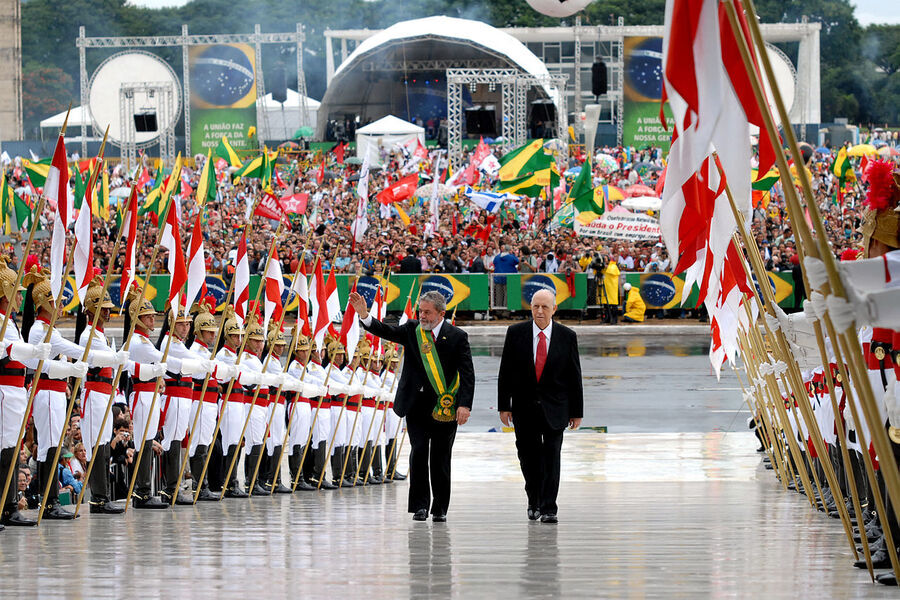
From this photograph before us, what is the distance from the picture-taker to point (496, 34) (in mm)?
66438

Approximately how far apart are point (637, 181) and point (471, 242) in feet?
24.4

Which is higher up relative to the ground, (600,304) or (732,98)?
(732,98)

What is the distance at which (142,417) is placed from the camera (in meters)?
11.7

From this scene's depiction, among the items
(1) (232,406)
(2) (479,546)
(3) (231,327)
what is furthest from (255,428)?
(2) (479,546)

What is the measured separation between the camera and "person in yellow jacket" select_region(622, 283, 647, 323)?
33281mm

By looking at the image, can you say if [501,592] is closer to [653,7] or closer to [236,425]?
[236,425]

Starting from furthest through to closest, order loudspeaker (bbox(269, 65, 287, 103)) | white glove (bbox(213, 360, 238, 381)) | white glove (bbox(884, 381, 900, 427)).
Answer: loudspeaker (bbox(269, 65, 287, 103)) → white glove (bbox(213, 360, 238, 381)) → white glove (bbox(884, 381, 900, 427))

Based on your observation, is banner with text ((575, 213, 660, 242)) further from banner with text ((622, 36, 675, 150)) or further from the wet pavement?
banner with text ((622, 36, 675, 150))

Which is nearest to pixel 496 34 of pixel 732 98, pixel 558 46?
pixel 558 46

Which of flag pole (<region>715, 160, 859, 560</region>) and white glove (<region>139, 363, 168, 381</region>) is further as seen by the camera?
white glove (<region>139, 363, 168, 381</region>)

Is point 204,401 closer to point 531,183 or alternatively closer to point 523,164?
point 523,164

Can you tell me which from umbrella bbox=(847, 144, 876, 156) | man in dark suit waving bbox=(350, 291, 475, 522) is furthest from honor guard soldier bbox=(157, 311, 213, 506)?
umbrella bbox=(847, 144, 876, 156)

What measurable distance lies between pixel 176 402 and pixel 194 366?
33cm

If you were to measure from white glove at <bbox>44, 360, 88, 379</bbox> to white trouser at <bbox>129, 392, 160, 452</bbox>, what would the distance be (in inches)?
53.6
